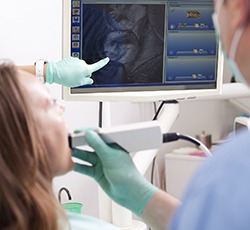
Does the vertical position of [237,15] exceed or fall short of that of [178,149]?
it exceeds it

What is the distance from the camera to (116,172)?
A: 126cm

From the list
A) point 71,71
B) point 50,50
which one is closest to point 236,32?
point 71,71

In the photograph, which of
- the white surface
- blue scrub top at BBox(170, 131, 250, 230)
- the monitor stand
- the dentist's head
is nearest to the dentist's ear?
the dentist's head

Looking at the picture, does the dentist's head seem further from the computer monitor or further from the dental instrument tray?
the computer monitor

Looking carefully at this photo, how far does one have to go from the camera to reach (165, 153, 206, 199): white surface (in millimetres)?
2795

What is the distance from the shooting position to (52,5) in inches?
86.7

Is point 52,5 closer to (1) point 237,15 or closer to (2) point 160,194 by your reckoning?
(2) point 160,194

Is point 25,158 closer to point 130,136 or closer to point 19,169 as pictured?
point 19,169

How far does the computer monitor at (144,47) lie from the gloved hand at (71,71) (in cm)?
6

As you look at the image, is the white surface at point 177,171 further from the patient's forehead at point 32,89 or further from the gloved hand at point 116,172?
the patient's forehead at point 32,89

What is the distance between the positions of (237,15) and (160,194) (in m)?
0.54

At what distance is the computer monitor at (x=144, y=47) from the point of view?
5.87 ft

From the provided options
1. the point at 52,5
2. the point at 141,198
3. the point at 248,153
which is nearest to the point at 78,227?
the point at 141,198

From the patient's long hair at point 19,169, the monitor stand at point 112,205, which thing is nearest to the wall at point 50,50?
the monitor stand at point 112,205
